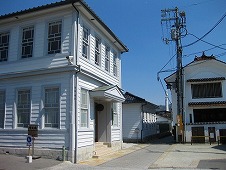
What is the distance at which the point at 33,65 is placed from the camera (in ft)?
45.6

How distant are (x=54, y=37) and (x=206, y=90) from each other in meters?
17.0

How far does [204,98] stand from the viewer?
25094 millimetres

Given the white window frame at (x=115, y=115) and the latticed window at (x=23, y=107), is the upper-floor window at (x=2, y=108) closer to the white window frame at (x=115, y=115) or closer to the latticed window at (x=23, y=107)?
the latticed window at (x=23, y=107)

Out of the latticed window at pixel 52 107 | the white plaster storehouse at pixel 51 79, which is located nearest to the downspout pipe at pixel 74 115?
the white plaster storehouse at pixel 51 79

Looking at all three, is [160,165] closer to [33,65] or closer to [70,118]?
[70,118]

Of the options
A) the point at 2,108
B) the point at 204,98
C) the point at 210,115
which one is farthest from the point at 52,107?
the point at 210,115

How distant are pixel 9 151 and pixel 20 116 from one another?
1886mm

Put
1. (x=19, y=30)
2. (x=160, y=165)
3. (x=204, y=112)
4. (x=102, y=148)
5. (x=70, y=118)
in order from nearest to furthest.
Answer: (x=160, y=165) → (x=70, y=118) → (x=19, y=30) → (x=102, y=148) → (x=204, y=112)

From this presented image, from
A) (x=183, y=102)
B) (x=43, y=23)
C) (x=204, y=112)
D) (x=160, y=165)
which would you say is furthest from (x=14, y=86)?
(x=204, y=112)

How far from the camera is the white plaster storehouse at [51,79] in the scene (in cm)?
1283

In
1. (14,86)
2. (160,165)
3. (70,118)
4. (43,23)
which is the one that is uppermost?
(43,23)

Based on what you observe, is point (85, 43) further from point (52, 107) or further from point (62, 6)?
point (52, 107)

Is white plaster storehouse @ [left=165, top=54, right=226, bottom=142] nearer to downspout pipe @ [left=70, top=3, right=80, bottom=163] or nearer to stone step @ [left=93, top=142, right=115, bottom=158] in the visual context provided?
stone step @ [left=93, top=142, right=115, bottom=158]

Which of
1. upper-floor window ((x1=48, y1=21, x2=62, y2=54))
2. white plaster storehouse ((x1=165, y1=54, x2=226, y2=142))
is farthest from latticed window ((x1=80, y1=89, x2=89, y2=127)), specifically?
white plaster storehouse ((x1=165, y1=54, x2=226, y2=142))
